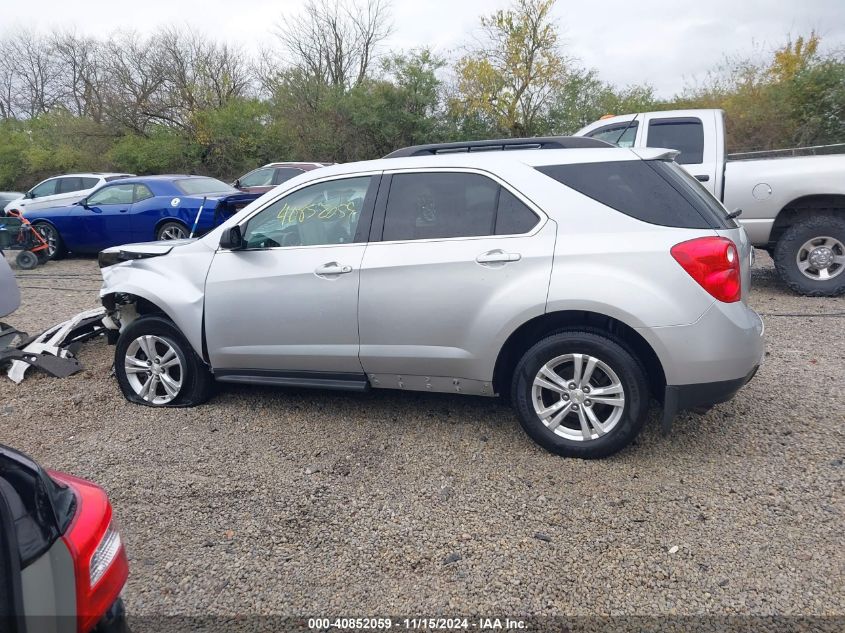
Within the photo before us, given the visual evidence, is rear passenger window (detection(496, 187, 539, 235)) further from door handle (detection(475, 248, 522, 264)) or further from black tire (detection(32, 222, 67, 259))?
black tire (detection(32, 222, 67, 259))

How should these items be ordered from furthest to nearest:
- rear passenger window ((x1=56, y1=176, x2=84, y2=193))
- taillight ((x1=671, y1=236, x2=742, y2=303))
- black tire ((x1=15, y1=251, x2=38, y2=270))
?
rear passenger window ((x1=56, y1=176, x2=84, y2=193)), black tire ((x1=15, y1=251, x2=38, y2=270)), taillight ((x1=671, y1=236, x2=742, y2=303))

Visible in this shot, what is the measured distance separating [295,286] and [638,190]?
2148 mm

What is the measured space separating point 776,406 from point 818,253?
385 centimetres

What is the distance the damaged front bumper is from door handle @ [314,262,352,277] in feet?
8.79

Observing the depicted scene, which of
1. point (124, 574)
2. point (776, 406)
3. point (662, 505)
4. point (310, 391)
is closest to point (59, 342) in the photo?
point (310, 391)

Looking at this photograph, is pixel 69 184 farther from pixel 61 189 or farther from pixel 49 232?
pixel 49 232

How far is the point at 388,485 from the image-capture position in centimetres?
362

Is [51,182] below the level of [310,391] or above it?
above

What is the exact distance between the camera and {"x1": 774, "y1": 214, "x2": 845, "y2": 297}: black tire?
7258 millimetres

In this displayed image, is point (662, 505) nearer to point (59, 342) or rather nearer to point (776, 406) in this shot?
point (776, 406)

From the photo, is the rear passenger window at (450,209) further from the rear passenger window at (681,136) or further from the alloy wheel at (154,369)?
the rear passenger window at (681,136)

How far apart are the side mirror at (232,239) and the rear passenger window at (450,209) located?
3.37ft

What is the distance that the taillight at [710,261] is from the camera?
11.2ft

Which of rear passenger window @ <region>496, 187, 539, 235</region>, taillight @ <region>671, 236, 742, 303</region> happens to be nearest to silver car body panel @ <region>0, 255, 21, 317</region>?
rear passenger window @ <region>496, 187, 539, 235</region>
